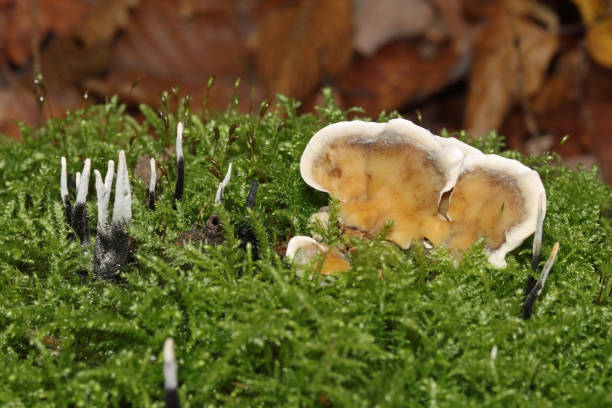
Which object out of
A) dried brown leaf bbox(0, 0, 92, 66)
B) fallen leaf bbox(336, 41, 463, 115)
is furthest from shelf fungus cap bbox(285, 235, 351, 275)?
dried brown leaf bbox(0, 0, 92, 66)

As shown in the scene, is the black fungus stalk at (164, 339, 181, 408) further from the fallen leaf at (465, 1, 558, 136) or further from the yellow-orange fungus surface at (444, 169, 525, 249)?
the fallen leaf at (465, 1, 558, 136)

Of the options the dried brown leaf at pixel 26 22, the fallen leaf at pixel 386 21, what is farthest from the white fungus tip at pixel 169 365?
the dried brown leaf at pixel 26 22

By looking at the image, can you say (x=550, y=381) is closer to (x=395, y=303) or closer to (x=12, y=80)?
(x=395, y=303)

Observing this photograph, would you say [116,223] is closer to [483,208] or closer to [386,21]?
[483,208]

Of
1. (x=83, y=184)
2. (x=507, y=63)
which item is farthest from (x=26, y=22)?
(x=83, y=184)

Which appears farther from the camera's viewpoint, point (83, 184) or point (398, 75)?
point (398, 75)

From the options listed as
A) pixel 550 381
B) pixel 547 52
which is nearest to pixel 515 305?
pixel 550 381
